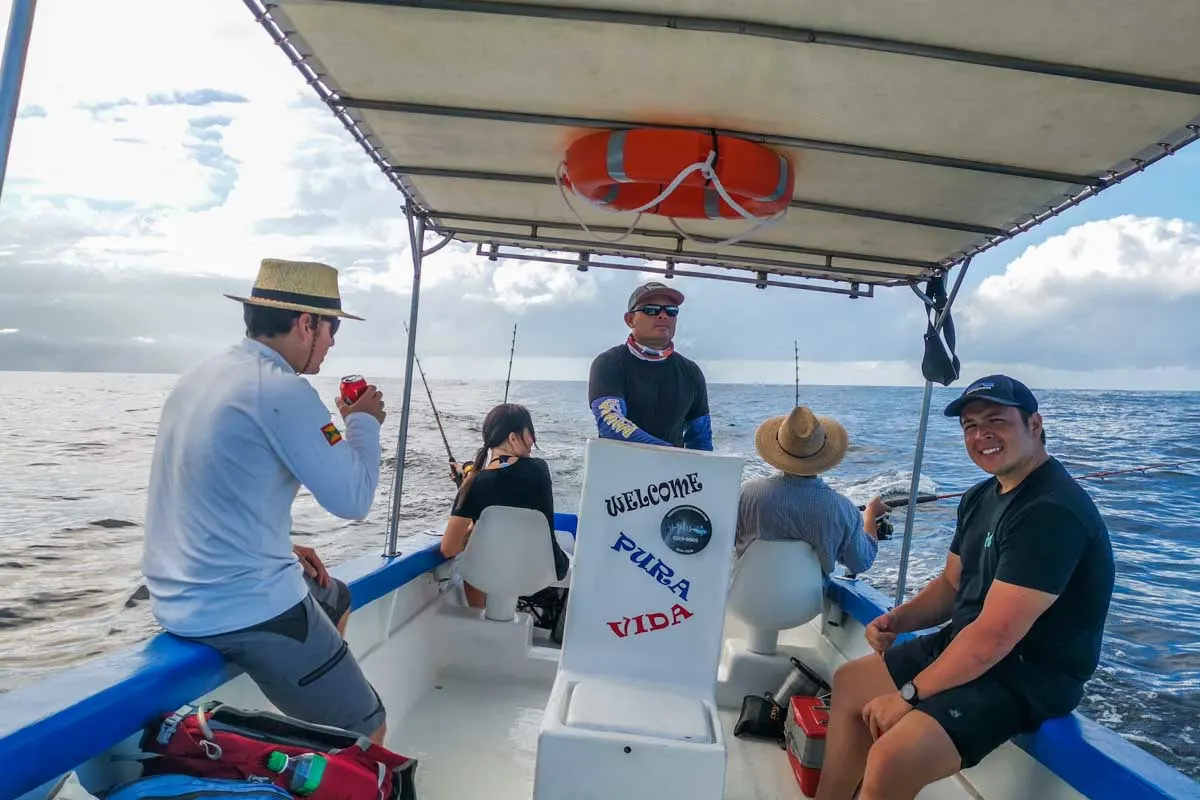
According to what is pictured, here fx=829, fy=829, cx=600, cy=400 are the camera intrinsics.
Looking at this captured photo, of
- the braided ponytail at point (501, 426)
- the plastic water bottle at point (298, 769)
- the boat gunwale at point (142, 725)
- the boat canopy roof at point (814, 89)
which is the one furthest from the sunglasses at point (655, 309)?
the plastic water bottle at point (298, 769)

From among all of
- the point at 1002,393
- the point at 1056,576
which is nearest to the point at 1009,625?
the point at 1056,576

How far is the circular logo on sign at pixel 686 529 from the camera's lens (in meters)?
2.00

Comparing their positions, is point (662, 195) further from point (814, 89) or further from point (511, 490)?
point (511, 490)

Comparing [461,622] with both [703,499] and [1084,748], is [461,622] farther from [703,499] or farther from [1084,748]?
[1084,748]

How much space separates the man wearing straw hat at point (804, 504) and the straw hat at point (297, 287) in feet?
5.54

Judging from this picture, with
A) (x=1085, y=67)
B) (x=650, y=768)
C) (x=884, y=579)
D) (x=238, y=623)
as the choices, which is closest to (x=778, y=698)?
(x=650, y=768)

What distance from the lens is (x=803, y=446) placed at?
9.85 feet

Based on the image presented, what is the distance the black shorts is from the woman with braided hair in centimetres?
156

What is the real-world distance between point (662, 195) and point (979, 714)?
4.90 feet

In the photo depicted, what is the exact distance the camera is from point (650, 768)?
1682 millimetres

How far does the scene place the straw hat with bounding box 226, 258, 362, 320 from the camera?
5.60 feet

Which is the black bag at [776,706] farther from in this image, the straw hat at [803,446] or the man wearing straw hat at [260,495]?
the man wearing straw hat at [260,495]

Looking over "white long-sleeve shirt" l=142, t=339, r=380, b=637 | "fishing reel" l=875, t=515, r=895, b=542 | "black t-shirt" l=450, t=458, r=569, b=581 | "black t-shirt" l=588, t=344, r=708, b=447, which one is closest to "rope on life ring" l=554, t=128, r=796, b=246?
"black t-shirt" l=588, t=344, r=708, b=447

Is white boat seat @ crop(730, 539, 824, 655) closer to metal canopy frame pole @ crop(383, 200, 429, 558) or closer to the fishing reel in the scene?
the fishing reel
